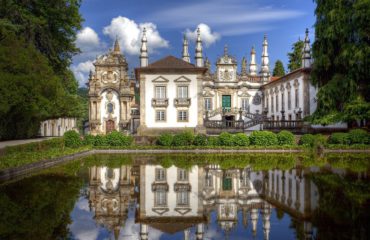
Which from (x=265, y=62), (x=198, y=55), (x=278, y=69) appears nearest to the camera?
(x=198, y=55)

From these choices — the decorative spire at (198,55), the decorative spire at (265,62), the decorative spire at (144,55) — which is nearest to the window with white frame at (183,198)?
the decorative spire at (144,55)

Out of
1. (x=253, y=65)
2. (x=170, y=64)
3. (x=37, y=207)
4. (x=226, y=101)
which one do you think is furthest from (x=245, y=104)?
(x=37, y=207)

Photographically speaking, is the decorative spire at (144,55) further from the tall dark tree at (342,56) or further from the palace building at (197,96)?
the tall dark tree at (342,56)

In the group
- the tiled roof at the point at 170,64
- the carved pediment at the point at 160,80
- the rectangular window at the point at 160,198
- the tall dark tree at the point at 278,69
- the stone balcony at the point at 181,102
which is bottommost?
the rectangular window at the point at 160,198

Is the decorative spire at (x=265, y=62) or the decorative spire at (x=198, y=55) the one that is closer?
the decorative spire at (x=198, y=55)

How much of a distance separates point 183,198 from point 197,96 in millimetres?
25065

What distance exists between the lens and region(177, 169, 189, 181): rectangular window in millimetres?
12522

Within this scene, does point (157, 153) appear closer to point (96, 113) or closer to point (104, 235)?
A: point (104, 235)

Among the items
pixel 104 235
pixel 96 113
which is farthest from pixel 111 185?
pixel 96 113

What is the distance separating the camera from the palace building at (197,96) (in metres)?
34.0

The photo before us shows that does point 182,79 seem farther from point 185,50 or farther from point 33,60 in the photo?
point 185,50

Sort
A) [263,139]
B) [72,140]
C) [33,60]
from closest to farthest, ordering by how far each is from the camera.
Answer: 1. [33,60]
2. [72,140]
3. [263,139]

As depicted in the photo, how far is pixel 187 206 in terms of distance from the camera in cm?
851

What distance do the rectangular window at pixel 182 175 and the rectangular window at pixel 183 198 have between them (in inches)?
92.4
